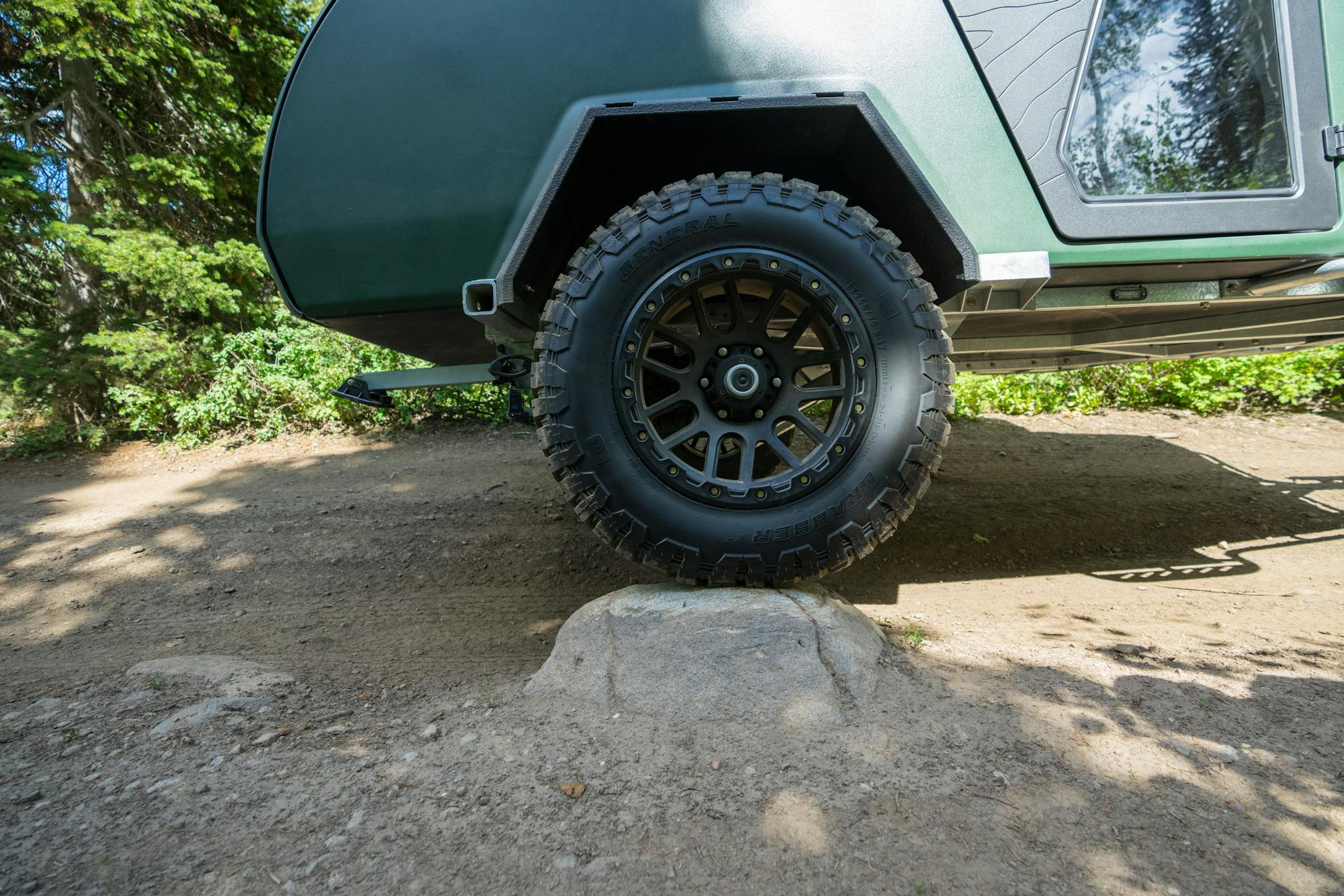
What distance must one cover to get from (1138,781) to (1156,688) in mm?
484

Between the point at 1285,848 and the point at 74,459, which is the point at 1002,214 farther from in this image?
the point at 74,459

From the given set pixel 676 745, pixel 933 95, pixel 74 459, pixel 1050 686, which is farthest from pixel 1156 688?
pixel 74 459

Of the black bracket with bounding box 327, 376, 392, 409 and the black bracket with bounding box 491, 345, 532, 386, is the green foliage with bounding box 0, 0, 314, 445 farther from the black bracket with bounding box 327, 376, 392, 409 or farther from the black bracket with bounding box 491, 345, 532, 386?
the black bracket with bounding box 491, 345, 532, 386

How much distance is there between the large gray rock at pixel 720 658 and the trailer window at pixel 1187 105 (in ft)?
5.32

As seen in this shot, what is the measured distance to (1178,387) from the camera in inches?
269

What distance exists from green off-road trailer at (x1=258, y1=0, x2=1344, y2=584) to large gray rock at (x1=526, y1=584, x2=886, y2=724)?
0.13 meters

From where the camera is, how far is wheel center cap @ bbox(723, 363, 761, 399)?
206cm

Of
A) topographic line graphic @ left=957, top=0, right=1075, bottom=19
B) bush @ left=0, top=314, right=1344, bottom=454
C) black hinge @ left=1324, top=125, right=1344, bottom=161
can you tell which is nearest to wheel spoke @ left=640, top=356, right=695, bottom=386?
topographic line graphic @ left=957, top=0, right=1075, bottom=19

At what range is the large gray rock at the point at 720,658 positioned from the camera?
1.85 meters

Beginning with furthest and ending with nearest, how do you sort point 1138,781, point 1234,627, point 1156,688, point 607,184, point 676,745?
point 1234,627 < point 607,184 < point 1156,688 < point 676,745 < point 1138,781

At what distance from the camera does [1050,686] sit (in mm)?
1912

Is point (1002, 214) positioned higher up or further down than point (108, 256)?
further down

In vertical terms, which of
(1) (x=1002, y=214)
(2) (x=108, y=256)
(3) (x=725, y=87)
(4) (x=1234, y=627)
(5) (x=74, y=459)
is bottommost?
(4) (x=1234, y=627)

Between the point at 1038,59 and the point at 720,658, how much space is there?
2.02 m
